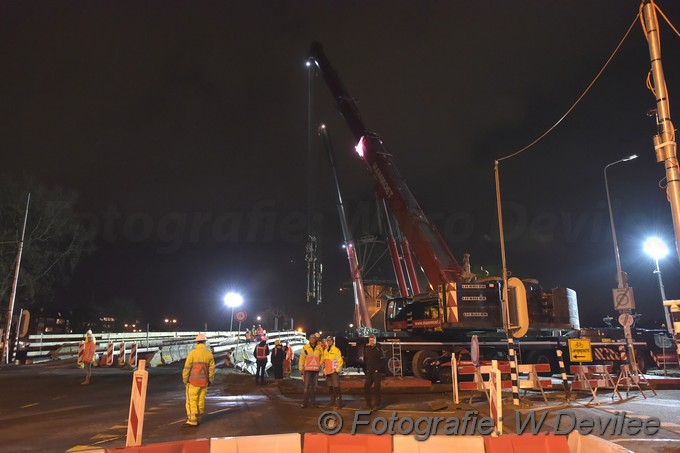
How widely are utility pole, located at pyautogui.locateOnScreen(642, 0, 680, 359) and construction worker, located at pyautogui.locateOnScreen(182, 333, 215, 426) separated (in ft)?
25.3

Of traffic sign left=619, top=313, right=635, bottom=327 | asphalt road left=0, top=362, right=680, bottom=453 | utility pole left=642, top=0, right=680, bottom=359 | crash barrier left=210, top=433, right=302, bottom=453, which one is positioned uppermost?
utility pole left=642, top=0, right=680, bottom=359

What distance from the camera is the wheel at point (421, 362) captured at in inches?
657

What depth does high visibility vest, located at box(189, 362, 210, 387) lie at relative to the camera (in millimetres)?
9133

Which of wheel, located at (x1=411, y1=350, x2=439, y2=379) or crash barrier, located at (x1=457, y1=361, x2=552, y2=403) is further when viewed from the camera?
wheel, located at (x1=411, y1=350, x2=439, y2=379)

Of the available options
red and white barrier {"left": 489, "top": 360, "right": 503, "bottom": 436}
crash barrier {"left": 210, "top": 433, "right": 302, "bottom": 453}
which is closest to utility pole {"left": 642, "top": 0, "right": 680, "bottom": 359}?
red and white barrier {"left": 489, "top": 360, "right": 503, "bottom": 436}

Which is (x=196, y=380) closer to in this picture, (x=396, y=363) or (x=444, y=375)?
(x=396, y=363)

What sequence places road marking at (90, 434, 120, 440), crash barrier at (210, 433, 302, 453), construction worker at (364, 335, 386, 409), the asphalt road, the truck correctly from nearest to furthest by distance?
crash barrier at (210, 433, 302, 453), the asphalt road, road marking at (90, 434, 120, 440), construction worker at (364, 335, 386, 409), the truck

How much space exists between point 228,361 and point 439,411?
49.0 feet

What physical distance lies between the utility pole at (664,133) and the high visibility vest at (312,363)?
7881mm

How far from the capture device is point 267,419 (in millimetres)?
10039

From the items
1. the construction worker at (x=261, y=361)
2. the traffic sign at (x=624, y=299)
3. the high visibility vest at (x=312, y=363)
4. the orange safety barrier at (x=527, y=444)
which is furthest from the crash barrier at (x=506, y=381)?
the traffic sign at (x=624, y=299)

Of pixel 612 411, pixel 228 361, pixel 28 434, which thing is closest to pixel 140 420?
pixel 28 434

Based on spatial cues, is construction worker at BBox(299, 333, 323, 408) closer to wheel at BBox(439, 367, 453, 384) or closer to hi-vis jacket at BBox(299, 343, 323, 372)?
hi-vis jacket at BBox(299, 343, 323, 372)

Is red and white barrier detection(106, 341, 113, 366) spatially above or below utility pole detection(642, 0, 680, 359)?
below
